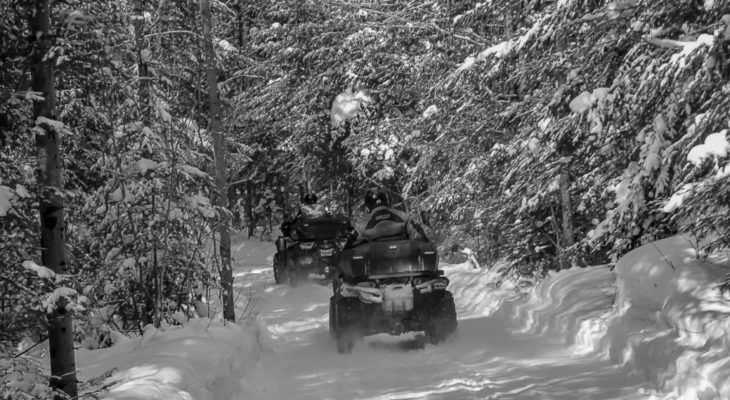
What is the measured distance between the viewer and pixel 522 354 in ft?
26.3

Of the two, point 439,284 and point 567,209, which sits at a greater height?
point 567,209

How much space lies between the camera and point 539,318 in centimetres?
965

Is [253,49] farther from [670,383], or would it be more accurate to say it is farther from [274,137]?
[670,383]

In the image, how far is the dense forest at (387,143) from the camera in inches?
207

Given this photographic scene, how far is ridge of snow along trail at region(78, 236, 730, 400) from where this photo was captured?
5824 mm

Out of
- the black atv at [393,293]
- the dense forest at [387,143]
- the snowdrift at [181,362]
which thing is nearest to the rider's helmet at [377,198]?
the black atv at [393,293]

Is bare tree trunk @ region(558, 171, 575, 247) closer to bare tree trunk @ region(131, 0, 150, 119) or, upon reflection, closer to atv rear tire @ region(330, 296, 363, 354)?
atv rear tire @ region(330, 296, 363, 354)

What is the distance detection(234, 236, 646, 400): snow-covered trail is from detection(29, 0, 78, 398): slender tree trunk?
2145mm

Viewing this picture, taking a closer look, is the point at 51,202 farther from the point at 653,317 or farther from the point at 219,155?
the point at 653,317

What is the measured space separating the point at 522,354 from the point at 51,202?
540 cm

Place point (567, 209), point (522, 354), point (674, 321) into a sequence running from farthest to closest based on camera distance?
1. point (567, 209)
2. point (522, 354)
3. point (674, 321)

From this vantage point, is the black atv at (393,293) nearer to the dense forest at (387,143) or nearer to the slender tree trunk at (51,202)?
the dense forest at (387,143)

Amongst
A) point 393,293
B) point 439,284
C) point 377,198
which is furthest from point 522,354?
point 377,198

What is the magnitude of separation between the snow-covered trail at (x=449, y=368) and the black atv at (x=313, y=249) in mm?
5693
